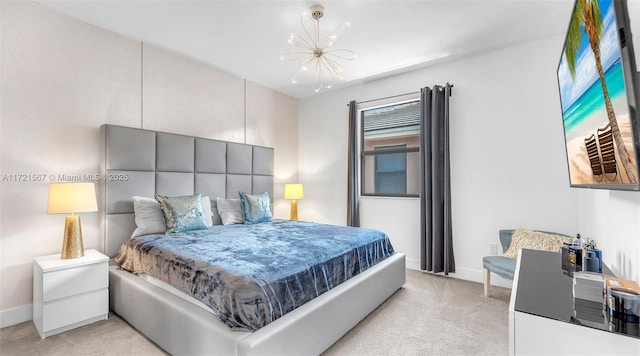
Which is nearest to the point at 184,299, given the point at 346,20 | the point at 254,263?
the point at 254,263

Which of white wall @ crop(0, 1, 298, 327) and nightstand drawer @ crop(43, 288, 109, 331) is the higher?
white wall @ crop(0, 1, 298, 327)

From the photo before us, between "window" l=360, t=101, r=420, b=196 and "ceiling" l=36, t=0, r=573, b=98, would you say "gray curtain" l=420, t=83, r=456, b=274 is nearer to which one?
"window" l=360, t=101, r=420, b=196

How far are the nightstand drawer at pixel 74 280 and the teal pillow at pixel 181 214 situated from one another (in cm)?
62

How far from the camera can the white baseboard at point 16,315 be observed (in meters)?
2.32

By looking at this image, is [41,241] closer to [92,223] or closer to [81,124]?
[92,223]

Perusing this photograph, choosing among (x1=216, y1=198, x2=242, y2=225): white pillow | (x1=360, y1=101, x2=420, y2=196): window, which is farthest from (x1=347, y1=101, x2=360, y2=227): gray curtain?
(x1=216, y1=198, x2=242, y2=225): white pillow

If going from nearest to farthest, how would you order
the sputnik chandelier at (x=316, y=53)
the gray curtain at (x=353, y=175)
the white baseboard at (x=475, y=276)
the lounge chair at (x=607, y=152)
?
1. the lounge chair at (x=607, y=152)
2. the sputnik chandelier at (x=316, y=53)
3. the white baseboard at (x=475, y=276)
4. the gray curtain at (x=353, y=175)

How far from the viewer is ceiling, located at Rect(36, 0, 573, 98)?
8.23 ft

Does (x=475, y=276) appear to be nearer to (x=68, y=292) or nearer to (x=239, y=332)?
(x=239, y=332)

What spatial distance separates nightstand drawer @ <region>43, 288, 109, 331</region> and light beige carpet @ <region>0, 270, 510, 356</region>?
0.09 meters

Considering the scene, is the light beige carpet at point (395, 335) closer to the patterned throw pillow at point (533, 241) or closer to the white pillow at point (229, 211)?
the patterned throw pillow at point (533, 241)

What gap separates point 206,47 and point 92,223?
222 centimetres

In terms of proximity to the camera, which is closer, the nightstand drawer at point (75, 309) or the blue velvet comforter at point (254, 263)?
the blue velvet comforter at point (254, 263)

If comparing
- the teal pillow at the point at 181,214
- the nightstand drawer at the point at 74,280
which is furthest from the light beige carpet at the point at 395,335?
the teal pillow at the point at 181,214
